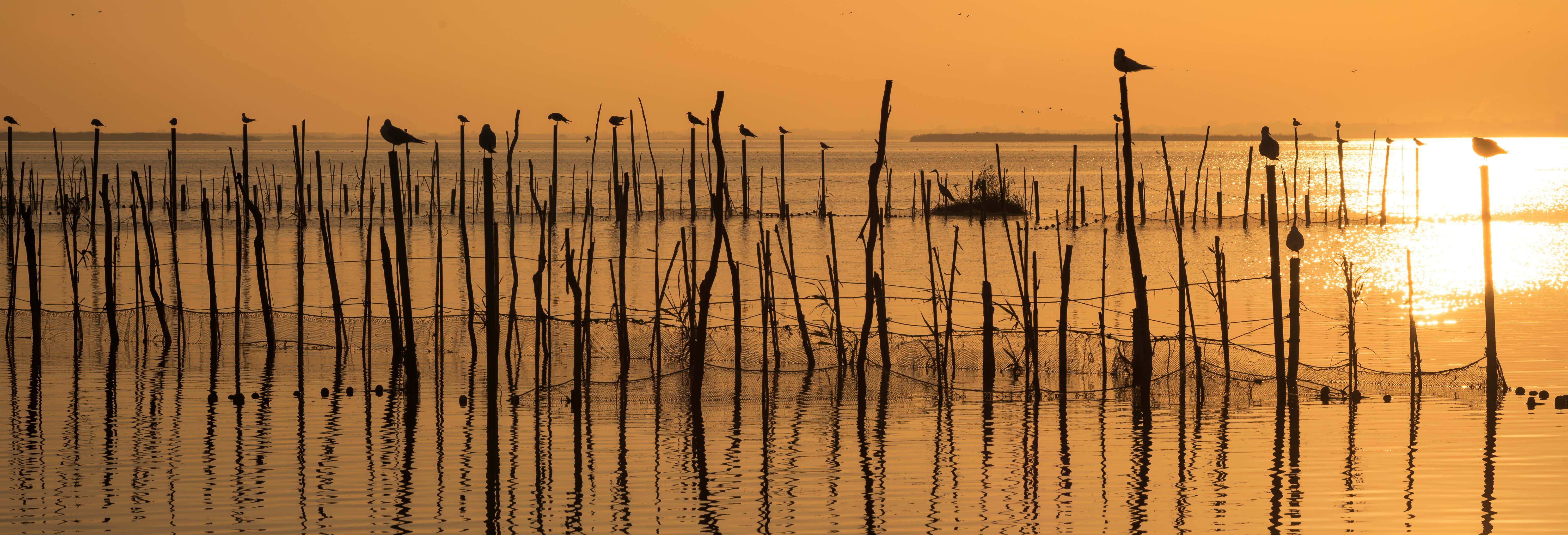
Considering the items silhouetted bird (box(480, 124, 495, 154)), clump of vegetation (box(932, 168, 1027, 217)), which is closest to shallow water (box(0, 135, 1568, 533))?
silhouetted bird (box(480, 124, 495, 154))

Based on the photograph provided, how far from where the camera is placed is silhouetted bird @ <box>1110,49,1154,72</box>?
7.57m

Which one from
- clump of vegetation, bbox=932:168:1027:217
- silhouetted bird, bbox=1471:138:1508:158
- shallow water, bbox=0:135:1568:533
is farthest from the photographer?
clump of vegetation, bbox=932:168:1027:217

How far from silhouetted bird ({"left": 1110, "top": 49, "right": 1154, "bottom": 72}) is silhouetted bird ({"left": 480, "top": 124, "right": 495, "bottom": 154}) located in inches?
136

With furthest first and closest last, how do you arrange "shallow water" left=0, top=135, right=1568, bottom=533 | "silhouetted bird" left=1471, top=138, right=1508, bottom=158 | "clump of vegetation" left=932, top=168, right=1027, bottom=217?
"clump of vegetation" left=932, top=168, right=1027, bottom=217 → "silhouetted bird" left=1471, top=138, right=1508, bottom=158 → "shallow water" left=0, top=135, right=1568, bottom=533

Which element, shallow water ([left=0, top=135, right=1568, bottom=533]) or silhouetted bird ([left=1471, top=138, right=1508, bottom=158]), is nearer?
shallow water ([left=0, top=135, right=1568, bottom=533])

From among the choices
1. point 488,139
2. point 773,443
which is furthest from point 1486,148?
point 488,139

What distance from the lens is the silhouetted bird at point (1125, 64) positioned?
7566 mm

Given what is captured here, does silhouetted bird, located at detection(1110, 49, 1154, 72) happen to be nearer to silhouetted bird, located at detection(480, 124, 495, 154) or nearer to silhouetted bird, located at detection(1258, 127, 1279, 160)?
silhouetted bird, located at detection(1258, 127, 1279, 160)

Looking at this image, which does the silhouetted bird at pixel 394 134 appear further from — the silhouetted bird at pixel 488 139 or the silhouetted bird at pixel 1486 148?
the silhouetted bird at pixel 1486 148

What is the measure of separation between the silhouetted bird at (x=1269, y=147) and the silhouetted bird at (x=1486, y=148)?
996 millimetres

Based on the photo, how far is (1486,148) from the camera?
25.1ft

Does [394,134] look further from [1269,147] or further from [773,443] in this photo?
[1269,147]

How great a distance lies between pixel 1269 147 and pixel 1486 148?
46.2 inches

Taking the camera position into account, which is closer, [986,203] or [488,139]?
[488,139]
